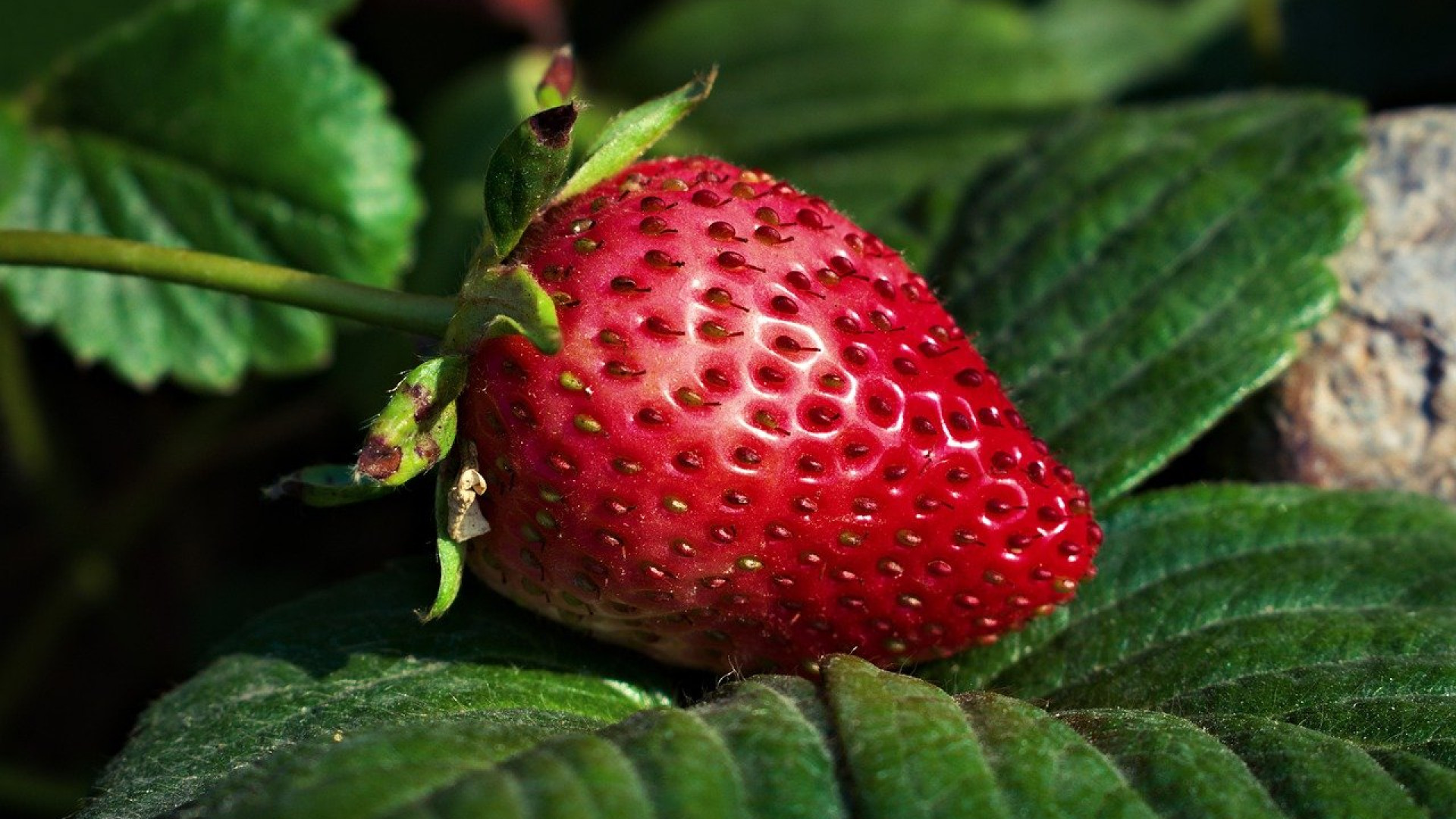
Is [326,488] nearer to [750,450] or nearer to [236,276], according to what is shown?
[236,276]

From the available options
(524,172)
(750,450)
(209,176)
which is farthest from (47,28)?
(750,450)

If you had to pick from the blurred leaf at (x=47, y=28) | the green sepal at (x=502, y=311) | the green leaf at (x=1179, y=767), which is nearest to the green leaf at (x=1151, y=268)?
the green leaf at (x=1179, y=767)

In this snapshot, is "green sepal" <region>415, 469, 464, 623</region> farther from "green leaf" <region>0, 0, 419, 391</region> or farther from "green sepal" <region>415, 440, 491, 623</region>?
"green leaf" <region>0, 0, 419, 391</region>

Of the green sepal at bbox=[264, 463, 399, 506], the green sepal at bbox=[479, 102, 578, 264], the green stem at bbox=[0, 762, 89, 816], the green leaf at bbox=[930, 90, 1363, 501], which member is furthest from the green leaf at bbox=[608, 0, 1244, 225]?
the green stem at bbox=[0, 762, 89, 816]

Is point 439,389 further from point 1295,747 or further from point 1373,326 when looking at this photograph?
point 1373,326

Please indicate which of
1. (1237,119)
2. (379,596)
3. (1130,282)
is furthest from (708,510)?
(1237,119)

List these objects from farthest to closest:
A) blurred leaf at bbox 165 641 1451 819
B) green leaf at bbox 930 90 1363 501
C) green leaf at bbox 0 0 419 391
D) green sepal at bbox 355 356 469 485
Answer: green leaf at bbox 0 0 419 391 < green leaf at bbox 930 90 1363 501 < green sepal at bbox 355 356 469 485 < blurred leaf at bbox 165 641 1451 819
